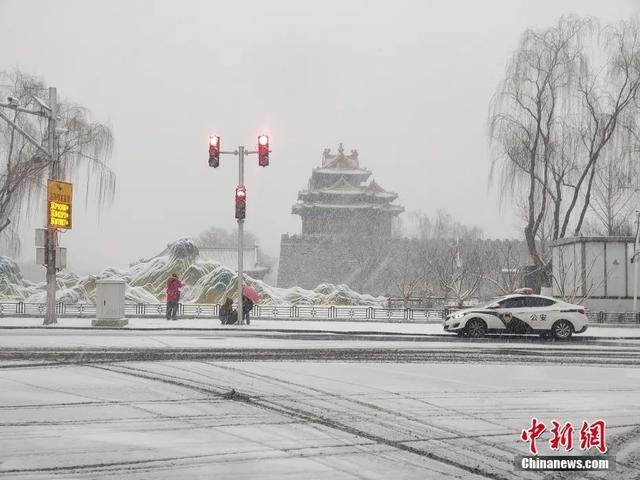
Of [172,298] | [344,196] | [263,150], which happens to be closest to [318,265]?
[344,196]

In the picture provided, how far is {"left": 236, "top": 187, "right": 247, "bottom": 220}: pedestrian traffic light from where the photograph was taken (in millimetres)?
22109

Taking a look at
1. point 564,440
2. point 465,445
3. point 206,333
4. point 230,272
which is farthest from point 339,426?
point 230,272

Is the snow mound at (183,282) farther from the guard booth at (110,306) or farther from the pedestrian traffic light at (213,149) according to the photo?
the pedestrian traffic light at (213,149)

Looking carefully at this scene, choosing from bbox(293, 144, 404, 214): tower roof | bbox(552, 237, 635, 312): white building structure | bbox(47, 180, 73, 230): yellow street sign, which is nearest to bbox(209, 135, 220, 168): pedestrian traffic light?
bbox(47, 180, 73, 230): yellow street sign

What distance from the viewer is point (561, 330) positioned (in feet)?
Answer: 62.0

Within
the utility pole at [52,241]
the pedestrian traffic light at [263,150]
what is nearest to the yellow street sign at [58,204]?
the utility pole at [52,241]

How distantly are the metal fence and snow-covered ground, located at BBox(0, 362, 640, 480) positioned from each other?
16.3 m

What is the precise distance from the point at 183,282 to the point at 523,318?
22.3m

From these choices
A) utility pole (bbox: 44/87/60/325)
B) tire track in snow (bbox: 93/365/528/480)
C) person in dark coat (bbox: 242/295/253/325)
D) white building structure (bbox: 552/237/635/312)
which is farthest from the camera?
white building structure (bbox: 552/237/635/312)

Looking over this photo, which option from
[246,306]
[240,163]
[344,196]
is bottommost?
[246,306]

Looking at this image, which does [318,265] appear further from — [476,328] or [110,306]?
[476,328]

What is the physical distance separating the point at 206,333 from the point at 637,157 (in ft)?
68.6

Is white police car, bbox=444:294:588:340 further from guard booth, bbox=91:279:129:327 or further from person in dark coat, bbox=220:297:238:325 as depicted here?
guard booth, bbox=91:279:129:327

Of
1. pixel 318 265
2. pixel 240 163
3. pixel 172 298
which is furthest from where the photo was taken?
pixel 318 265
